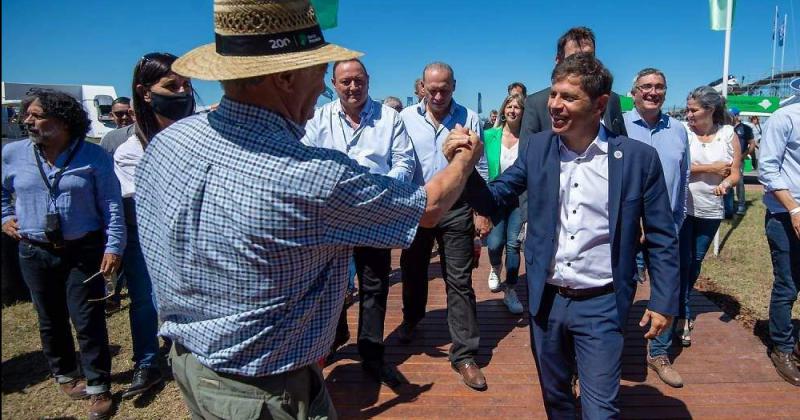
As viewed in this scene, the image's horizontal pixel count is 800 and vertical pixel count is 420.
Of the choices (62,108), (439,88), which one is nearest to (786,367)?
(439,88)

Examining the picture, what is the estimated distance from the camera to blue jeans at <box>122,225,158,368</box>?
381 cm

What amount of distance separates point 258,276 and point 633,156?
6.09ft

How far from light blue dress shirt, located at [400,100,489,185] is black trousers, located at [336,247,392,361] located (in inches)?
29.6

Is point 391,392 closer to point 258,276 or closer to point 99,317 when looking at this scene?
point 99,317

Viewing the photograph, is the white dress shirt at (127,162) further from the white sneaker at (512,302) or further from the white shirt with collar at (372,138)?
the white sneaker at (512,302)

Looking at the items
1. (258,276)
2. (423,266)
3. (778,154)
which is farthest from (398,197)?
(778,154)

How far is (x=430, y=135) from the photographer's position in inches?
167

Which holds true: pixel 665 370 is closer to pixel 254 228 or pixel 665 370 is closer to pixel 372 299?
pixel 372 299

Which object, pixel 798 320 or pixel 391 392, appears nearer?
pixel 391 392

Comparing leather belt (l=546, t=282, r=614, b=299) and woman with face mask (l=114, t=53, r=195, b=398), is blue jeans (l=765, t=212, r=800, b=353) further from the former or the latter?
woman with face mask (l=114, t=53, r=195, b=398)

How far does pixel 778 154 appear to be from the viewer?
3668mm

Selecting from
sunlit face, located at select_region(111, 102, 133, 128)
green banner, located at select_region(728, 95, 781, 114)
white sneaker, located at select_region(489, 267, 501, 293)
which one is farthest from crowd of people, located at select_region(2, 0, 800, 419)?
green banner, located at select_region(728, 95, 781, 114)

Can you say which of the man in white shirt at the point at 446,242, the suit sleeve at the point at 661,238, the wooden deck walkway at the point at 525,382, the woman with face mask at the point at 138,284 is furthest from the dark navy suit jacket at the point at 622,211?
the woman with face mask at the point at 138,284

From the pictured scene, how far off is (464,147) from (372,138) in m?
2.06
